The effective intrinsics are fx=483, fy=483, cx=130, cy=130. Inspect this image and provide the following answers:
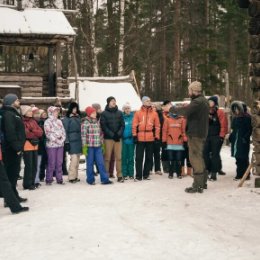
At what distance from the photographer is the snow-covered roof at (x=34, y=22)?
1708cm

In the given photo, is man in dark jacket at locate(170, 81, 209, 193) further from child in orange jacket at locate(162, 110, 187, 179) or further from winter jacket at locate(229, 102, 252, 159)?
child in orange jacket at locate(162, 110, 187, 179)

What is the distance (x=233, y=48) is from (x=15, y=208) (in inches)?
1176

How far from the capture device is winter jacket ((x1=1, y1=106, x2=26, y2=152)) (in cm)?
787

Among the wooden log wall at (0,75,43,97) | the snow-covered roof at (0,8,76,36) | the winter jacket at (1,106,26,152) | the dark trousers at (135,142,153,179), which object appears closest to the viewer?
the winter jacket at (1,106,26,152)

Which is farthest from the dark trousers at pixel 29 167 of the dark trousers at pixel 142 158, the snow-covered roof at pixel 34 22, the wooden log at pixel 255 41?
the snow-covered roof at pixel 34 22

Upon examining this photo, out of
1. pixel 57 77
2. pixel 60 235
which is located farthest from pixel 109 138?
pixel 57 77

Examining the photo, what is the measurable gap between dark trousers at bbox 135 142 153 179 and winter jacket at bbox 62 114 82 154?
132 centimetres

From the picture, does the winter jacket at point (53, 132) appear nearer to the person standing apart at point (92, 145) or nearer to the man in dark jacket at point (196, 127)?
the person standing apart at point (92, 145)

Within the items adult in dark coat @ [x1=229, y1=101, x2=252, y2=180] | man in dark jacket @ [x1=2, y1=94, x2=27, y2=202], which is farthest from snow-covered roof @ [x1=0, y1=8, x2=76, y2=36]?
man in dark jacket @ [x1=2, y1=94, x2=27, y2=202]

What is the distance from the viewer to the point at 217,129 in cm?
1071

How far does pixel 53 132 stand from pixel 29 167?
1141mm

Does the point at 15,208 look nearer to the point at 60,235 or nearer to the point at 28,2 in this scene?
the point at 60,235

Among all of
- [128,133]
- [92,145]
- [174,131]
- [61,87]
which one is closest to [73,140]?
[92,145]

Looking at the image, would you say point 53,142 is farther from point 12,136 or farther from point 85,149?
point 12,136
